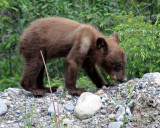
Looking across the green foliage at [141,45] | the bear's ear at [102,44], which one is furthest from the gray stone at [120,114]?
the green foliage at [141,45]

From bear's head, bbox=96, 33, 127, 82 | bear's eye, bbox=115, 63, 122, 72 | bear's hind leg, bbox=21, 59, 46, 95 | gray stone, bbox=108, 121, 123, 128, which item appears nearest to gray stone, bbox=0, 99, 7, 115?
bear's hind leg, bbox=21, 59, 46, 95

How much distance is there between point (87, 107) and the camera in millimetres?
4887

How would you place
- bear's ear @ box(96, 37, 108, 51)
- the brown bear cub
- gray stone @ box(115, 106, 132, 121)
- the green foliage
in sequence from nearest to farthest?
gray stone @ box(115, 106, 132, 121) → the brown bear cub → bear's ear @ box(96, 37, 108, 51) → the green foliage

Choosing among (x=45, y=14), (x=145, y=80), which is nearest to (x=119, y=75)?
(x=145, y=80)

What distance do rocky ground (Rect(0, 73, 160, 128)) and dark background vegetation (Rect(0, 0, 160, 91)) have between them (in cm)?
123

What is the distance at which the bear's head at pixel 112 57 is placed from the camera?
6.05 meters

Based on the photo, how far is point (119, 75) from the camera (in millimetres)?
6207

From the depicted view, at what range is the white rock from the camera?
191 inches

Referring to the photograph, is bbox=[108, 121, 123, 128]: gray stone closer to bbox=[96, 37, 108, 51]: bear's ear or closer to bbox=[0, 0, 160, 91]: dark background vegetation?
bbox=[96, 37, 108, 51]: bear's ear

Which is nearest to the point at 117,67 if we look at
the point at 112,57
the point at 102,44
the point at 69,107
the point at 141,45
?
the point at 112,57

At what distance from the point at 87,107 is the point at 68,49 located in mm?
1757

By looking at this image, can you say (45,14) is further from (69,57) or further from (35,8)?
(69,57)

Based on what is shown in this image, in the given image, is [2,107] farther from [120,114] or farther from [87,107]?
[120,114]

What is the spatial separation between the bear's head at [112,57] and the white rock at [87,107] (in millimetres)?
1262
